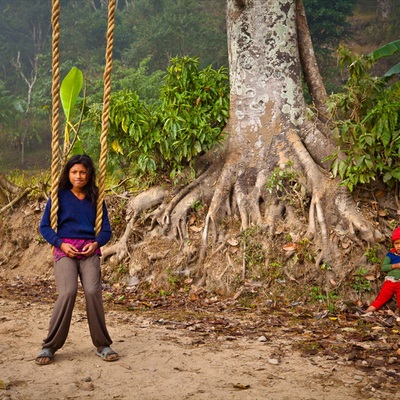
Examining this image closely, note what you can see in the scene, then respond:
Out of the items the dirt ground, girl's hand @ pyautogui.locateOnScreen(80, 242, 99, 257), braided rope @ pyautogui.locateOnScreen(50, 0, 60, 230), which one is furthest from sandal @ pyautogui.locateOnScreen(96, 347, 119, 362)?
braided rope @ pyautogui.locateOnScreen(50, 0, 60, 230)

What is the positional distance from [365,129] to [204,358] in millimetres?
3354

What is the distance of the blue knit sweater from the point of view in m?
4.67

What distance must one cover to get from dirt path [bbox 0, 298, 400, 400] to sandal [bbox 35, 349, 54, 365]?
55mm

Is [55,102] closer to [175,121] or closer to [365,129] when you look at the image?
[175,121]

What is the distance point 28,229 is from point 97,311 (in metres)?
5.72

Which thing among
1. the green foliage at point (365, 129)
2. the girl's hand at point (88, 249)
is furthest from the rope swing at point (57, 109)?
the green foliage at point (365, 129)

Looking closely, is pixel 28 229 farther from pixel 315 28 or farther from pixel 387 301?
pixel 315 28

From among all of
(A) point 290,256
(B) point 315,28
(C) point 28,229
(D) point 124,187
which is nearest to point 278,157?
(A) point 290,256

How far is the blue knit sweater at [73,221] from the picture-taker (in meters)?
4.67

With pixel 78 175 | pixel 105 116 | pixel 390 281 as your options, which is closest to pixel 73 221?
pixel 78 175

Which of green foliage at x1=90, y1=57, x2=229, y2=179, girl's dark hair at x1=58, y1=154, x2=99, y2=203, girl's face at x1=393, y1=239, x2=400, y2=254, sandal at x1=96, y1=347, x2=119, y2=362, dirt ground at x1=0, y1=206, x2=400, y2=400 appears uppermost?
green foliage at x1=90, y1=57, x2=229, y2=179

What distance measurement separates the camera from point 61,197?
478 centimetres

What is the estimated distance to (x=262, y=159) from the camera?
759cm

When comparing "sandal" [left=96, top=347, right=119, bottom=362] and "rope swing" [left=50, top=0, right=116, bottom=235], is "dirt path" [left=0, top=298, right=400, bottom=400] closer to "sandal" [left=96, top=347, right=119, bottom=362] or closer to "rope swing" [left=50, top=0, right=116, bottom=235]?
"sandal" [left=96, top=347, right=119, bottom=362]
